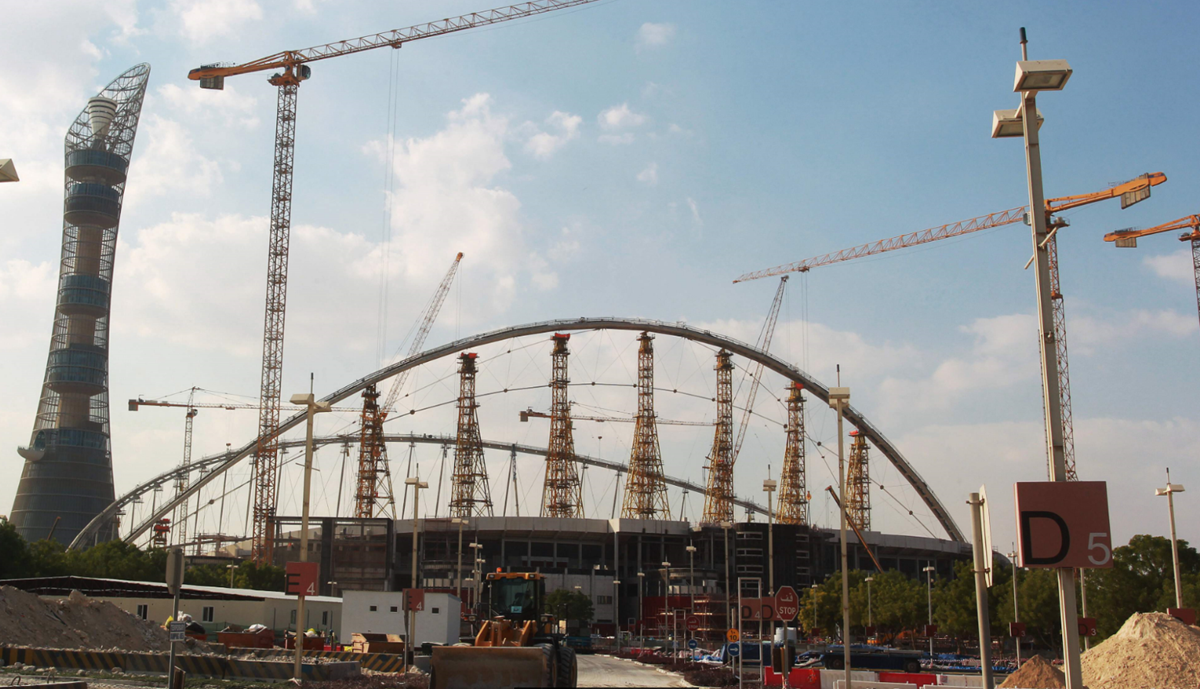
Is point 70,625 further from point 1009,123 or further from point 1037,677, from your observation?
point 1009,123

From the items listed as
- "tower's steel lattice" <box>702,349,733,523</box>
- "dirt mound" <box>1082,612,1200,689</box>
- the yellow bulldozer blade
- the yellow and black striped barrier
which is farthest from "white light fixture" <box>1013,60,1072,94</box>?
"tower's steel lattice" <box>702,349,733,523</box>

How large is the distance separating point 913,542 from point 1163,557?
104 meters

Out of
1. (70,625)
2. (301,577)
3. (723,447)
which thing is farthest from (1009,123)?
(723,447)

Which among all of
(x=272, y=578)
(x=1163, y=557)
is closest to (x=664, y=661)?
(x=1163, y=557)

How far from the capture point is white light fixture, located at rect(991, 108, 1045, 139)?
13867mm

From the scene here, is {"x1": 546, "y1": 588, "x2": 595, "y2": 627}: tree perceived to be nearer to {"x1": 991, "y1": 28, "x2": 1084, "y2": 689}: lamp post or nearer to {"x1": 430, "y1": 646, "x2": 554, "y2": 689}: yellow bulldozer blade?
{"x1": 430, "y1": 646, "x2": 554, "y2": 689}: yellow bulldozer blade

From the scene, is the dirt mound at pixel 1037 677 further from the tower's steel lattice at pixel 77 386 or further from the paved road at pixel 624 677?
the tower's steel lattice at pixel 77 386

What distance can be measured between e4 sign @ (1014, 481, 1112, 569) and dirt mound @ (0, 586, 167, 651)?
34.9 meters

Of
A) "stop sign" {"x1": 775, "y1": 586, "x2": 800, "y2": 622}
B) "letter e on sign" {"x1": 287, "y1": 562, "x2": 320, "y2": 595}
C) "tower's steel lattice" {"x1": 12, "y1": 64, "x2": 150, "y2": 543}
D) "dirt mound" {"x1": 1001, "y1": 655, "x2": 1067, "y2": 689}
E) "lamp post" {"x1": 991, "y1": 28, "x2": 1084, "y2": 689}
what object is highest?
"tower's steel lattice" {"x1": 12, "y1": 64, "x2": 150, "y2": 543}

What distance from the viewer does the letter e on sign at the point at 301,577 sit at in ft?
86.6

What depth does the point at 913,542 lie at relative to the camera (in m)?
151

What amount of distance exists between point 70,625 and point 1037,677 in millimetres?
34936

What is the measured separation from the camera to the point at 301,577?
86.9ft

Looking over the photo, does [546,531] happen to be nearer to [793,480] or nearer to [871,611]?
[793,480]
